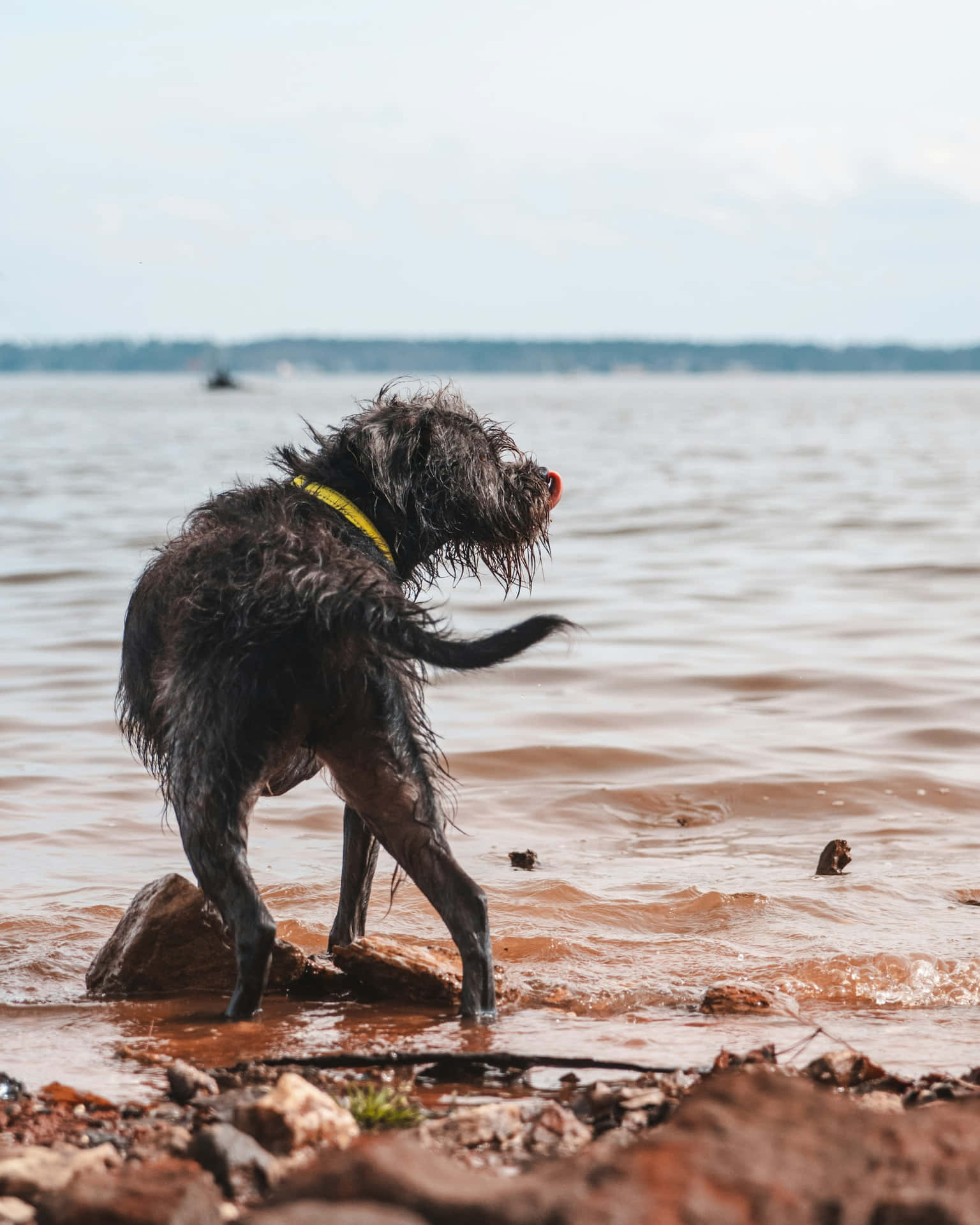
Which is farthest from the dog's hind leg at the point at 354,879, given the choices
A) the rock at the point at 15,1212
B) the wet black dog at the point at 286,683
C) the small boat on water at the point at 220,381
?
the small boat on water at the point at 220,381

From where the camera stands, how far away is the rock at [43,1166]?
2807 millimetres

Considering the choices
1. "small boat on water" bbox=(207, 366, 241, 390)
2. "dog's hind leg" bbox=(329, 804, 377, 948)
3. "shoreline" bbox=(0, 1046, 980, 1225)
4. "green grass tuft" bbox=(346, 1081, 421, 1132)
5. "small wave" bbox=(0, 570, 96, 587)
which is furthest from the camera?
"small boat on water" bbox=(207, 366, 241, 390)

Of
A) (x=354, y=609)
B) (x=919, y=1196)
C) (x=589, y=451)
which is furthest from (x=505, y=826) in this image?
(x=589, y=451)

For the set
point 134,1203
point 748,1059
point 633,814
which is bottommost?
point 633,814

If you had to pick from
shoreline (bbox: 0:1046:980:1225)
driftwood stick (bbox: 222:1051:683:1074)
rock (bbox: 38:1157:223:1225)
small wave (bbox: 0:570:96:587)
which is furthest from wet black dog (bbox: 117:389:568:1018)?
small wave (bbox: 0:570:96:587)

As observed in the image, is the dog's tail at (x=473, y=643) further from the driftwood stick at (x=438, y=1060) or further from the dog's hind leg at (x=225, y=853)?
the driftwood stick at (x=438, y=1060)

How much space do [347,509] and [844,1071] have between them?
92.4 inches

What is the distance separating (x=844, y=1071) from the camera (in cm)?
364

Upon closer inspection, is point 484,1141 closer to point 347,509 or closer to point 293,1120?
point 293,1120

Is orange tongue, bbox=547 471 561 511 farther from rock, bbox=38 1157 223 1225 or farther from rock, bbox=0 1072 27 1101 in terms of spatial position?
rock, bbox=38 1157 223 1225

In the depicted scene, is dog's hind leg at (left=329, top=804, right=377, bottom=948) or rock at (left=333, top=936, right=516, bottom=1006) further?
dog's hind leg at (left=329, top=804, right=377, bottom=948)

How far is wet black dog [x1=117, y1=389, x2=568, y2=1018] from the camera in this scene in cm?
410

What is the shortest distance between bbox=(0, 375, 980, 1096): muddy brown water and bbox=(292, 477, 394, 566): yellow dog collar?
1.57 meters

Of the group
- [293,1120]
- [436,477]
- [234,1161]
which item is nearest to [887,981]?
[436,477]
